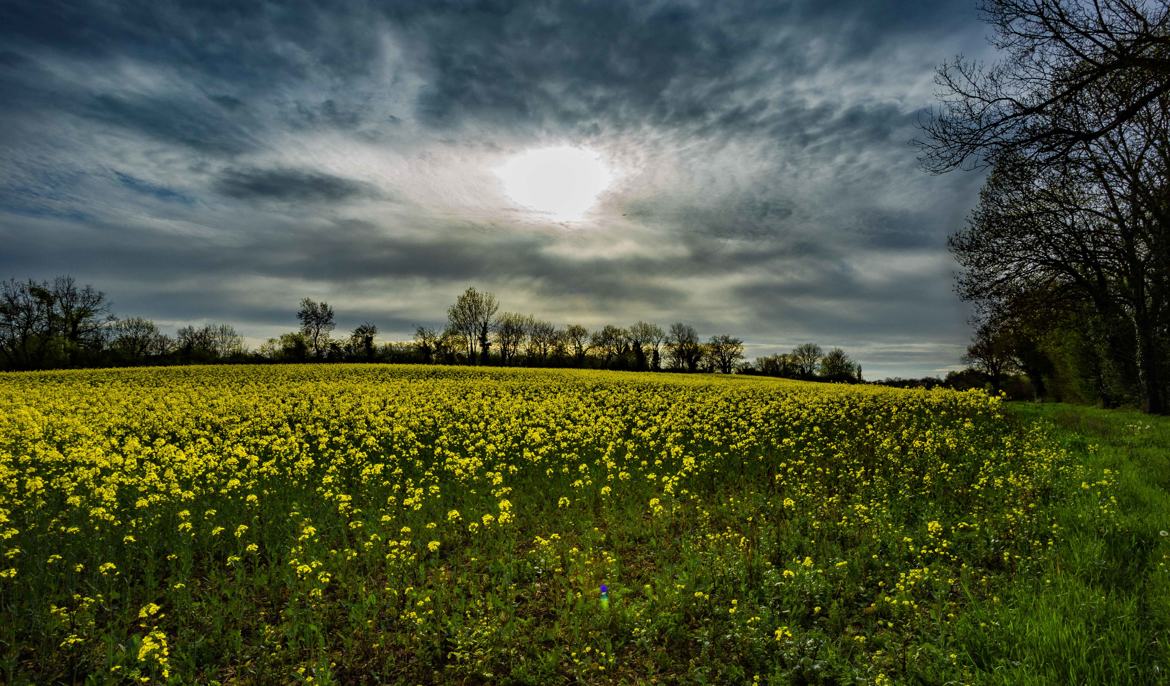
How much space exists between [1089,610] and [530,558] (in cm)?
644

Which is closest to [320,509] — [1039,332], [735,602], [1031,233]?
[735,602]

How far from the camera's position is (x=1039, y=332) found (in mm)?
24578

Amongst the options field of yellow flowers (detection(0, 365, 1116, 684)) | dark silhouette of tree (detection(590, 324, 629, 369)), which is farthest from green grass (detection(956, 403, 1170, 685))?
dark silhouette of tree (detection(590, 324, 629, 369))

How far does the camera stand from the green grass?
4.39m

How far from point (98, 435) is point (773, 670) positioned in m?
18.1

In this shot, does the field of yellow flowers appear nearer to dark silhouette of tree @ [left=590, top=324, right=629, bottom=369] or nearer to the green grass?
the green grass

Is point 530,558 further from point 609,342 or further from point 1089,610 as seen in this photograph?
point 609,342

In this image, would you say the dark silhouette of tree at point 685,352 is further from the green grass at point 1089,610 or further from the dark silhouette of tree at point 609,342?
the green grass at point 1089,610

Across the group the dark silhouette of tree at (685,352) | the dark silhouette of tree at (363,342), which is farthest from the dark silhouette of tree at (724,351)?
the dark silhouette of tree at (363,342)

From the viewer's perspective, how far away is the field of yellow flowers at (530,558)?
17.6ft

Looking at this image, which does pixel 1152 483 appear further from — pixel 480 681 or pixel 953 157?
pixel 480 681

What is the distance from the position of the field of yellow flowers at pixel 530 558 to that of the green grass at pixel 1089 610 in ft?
0.75

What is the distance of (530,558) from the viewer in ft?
25.7

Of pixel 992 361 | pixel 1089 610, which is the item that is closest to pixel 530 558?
pixel 1089 610
